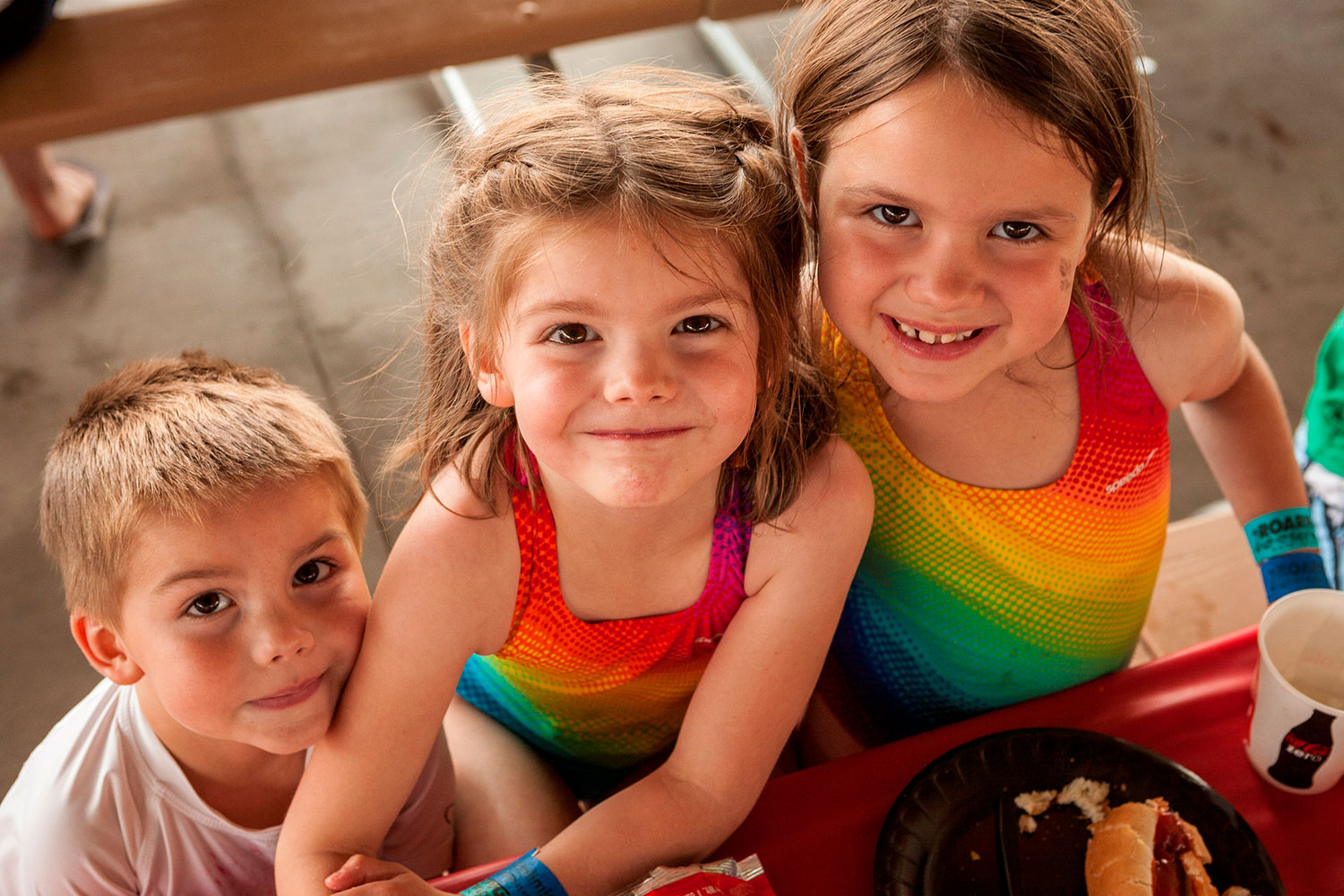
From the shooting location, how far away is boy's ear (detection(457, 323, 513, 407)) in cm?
111

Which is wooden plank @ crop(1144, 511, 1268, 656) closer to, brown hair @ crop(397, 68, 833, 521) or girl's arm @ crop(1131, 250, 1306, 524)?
girl's arm @ crop(1131, 250, 1306, 524)

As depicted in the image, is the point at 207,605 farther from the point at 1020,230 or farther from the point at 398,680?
the point at 1020,230

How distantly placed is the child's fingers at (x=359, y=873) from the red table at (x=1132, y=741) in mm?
54

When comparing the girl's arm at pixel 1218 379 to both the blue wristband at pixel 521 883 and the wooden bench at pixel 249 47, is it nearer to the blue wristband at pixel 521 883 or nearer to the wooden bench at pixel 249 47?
the blue wristband at pixel 521 883

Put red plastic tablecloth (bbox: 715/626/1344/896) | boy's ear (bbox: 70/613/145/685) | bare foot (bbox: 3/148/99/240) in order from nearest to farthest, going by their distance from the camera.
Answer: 1. red plastic tablecloth (bbox: 715/626/1344/896)
2. boy's ear (bbox: 70/613/145/685)
3. bare foot (bbox: 3/148/99/240)

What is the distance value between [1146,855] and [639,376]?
0.64 meters

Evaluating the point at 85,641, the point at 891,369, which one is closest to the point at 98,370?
the point at 85,641

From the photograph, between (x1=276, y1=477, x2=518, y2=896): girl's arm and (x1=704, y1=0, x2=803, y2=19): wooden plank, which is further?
(x1=704, y1=0, x2=803, y2=19): wooden plank

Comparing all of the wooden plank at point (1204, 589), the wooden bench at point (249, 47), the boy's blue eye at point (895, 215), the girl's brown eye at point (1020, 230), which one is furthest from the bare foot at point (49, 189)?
the wooden plank at point (1204, 589)

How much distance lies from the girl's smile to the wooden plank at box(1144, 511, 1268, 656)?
2.59 ft

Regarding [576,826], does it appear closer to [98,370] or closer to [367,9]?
[367,9]

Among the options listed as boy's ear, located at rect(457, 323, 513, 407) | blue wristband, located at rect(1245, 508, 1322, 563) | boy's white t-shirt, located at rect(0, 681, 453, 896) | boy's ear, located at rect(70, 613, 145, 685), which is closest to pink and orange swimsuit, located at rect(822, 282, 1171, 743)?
blue wristband, located at rect(1245, 508, 1322, 563)

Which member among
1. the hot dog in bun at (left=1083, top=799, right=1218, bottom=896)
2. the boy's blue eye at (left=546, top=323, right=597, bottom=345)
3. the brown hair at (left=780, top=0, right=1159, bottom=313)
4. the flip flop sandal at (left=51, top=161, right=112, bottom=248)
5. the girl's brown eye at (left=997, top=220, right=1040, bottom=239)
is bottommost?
the hot dog in bun at (left=1083, top=799, right=1218, bottom=896)

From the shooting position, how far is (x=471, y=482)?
1.16m
